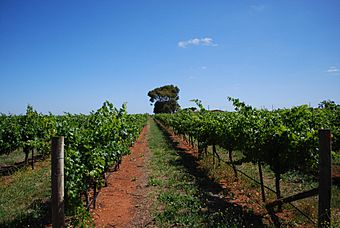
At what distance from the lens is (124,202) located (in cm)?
721

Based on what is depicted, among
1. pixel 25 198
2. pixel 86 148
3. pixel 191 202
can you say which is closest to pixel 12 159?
pixel 25 198

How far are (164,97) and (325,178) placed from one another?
88.6 metres

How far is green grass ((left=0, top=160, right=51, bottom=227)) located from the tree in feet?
259

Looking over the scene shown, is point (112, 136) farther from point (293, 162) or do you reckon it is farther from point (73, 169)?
point (293, 162)

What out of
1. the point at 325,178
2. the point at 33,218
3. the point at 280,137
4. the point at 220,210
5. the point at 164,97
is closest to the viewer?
the point at 325,178

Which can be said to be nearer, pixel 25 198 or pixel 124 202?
pixel 124 202

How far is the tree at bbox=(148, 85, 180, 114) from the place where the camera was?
297 feet

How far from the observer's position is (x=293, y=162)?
18.2 feet

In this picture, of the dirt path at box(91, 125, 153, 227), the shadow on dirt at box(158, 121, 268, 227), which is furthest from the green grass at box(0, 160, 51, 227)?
the shadow on dirt at box(158, 121, 268, 227)

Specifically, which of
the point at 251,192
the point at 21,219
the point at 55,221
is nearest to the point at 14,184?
the point at 21,219

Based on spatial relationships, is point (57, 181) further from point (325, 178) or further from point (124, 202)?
point (325, 178)

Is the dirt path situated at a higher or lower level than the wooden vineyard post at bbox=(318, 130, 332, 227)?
lower

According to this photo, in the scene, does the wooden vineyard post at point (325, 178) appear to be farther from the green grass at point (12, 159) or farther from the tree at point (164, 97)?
the tree at point (164, 97)

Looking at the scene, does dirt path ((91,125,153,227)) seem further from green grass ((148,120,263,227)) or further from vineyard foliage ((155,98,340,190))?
vineyard foliage ((155,98,340,190))
